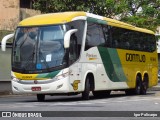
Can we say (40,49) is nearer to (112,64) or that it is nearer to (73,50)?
(73,50)

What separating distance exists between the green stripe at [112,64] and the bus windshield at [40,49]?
3016mm

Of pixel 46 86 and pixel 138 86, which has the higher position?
pixel 46 86

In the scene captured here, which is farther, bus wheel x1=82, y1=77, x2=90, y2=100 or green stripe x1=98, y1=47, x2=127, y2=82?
green stripe x1=98, y1=47, x2=127, y2=82

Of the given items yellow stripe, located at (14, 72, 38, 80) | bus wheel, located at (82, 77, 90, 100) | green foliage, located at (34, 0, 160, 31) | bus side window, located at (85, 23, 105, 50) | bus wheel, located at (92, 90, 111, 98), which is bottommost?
bus wheel, located at (92, 90, 111, 98)

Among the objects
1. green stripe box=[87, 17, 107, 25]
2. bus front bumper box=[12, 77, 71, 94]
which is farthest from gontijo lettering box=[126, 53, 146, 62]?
bus front bumper box=[12, 77, 71, 94]

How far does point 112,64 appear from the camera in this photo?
24.1 meters

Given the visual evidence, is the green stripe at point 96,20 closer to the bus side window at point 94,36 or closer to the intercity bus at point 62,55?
the intercity bus at point 62,55

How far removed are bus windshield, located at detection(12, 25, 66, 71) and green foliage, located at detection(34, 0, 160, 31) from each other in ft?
43.2

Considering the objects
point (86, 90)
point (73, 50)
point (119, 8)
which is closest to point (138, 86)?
point (86, 90)

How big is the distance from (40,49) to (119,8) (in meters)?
16.7

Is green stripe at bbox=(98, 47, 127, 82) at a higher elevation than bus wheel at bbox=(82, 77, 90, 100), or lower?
higher

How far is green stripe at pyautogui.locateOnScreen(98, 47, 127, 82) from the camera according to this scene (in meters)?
23.1

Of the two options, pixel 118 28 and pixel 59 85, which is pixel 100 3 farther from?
pixel 59 85

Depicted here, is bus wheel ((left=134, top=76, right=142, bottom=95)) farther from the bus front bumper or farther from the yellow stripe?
the yellow stripe
